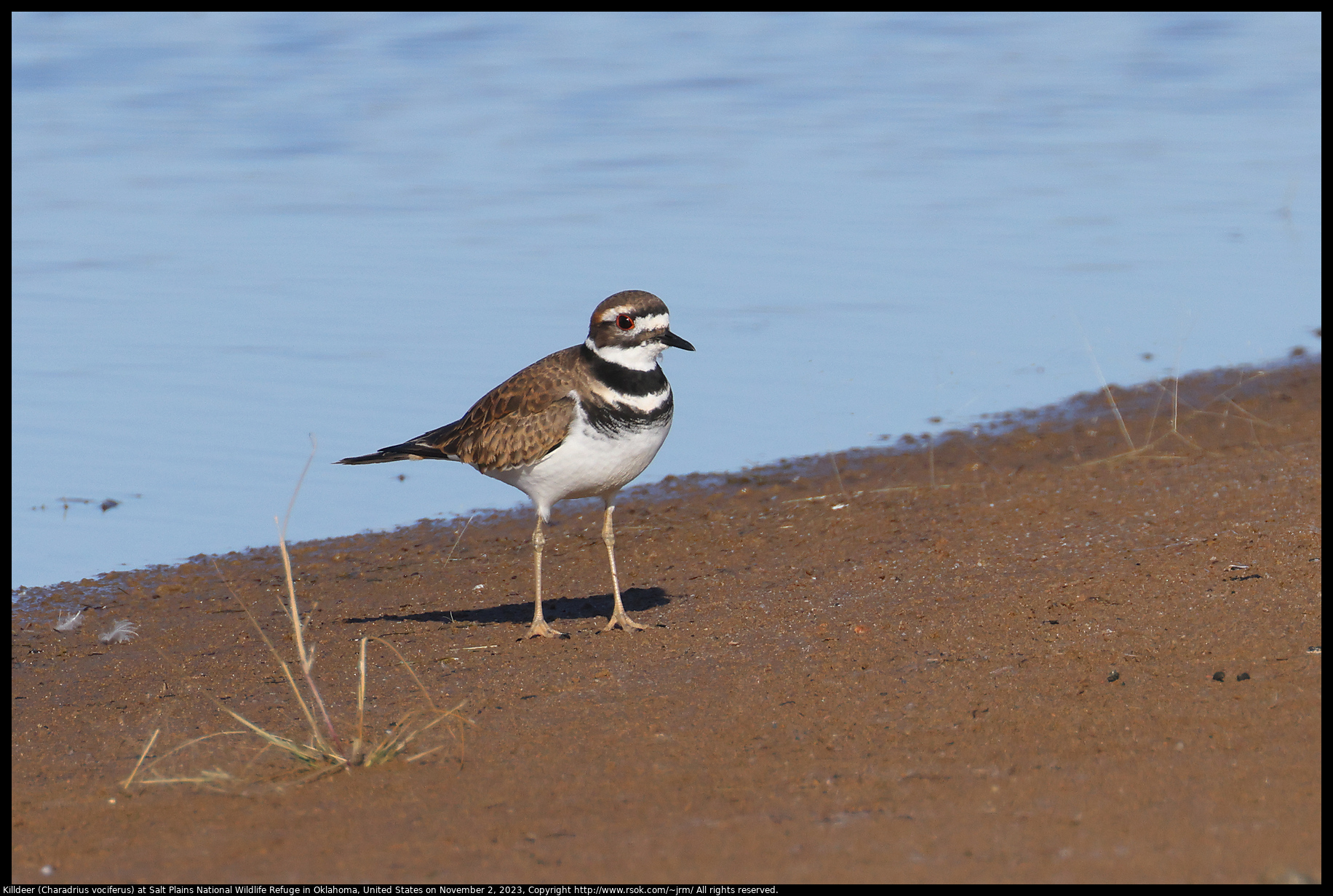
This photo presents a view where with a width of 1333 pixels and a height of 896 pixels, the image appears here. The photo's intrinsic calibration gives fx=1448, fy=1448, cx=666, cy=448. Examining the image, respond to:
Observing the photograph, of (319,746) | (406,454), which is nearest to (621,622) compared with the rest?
(406,454)

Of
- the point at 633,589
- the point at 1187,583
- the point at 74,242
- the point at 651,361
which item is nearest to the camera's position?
the point at 1187,583

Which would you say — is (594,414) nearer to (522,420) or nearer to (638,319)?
(522,420)

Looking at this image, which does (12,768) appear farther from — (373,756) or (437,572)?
(437,572)

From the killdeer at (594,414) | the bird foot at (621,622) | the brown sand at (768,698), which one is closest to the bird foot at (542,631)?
the killdeer at (594,414)

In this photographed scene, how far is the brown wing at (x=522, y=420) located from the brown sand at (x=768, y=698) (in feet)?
2.95

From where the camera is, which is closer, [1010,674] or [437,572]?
[1010,674]

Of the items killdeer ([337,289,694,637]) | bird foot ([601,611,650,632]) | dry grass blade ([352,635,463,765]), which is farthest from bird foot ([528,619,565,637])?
dry grass blade ([352,635,463,765])

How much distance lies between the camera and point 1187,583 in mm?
6340

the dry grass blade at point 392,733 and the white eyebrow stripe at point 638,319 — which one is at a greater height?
the white eyebrow stripe at point 638,319

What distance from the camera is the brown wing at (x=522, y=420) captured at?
275 inches

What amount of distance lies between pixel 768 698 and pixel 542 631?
5.95 ft

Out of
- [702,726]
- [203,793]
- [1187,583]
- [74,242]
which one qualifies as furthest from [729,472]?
[74,242]

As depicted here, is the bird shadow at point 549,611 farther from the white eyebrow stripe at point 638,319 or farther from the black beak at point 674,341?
the white eyebrow stripe at point 638,319
